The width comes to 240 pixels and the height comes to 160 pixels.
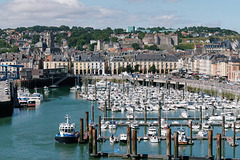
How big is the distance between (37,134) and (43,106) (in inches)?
652

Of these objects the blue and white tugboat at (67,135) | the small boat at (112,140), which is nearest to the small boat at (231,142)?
the small boat at (112,140)

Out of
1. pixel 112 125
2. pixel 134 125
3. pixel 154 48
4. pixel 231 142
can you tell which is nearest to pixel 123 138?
pixel 112 125

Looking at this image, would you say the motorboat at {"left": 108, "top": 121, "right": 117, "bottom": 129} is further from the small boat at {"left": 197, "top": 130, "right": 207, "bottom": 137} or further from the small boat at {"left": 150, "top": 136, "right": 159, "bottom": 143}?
the small boat at {"left": 197, "top": 130, "right": 207, "bottom": 137}

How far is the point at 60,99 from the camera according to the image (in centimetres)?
6109

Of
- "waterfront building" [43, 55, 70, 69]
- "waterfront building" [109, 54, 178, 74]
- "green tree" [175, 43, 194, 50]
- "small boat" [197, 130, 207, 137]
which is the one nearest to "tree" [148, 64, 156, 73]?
"waterfront building" [109, 54, 178, 74]

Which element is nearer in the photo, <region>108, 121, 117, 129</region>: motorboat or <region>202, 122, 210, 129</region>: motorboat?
<region>202, 122, 210, 129</region>: motorboat

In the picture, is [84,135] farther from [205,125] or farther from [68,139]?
[205,125]

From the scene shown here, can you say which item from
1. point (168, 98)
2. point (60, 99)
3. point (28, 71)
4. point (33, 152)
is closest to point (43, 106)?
point (60, 99)

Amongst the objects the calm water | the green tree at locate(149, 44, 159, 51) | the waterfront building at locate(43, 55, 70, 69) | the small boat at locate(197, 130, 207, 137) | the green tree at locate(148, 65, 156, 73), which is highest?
the green tree at locate(149, 44, 159, 51)

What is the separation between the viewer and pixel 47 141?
1383 inches

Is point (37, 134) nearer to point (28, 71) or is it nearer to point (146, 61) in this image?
point (28, 71)

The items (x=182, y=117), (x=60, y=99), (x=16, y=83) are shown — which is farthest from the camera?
(x=16, y=83)

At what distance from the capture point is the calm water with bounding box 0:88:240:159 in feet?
104

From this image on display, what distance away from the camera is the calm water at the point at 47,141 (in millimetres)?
31844
